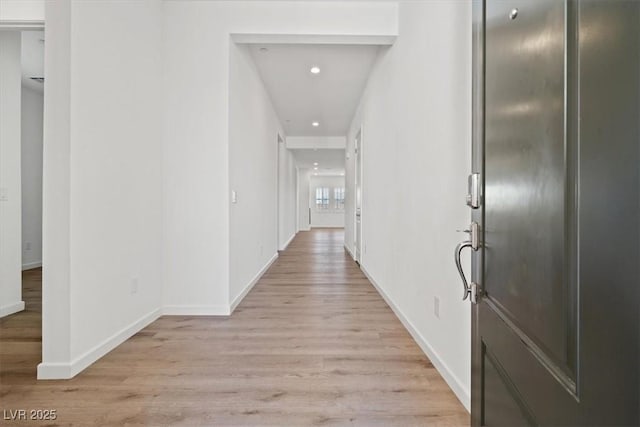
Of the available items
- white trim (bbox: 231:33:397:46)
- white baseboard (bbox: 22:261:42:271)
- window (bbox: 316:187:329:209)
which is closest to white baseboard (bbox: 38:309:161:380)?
white trim (bbox: 231:33:397:46)

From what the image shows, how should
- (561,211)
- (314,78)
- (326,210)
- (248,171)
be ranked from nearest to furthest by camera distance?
(561,211), (248,171), (314,78), (326,210)

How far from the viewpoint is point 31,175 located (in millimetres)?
5141

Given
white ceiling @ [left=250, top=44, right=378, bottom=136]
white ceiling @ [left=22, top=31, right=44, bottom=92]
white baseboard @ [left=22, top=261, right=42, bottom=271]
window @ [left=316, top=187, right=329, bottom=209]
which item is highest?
white ceiling @ [left=22, top=31, right=44, bottom=92]

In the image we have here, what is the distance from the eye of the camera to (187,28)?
9.83 feet

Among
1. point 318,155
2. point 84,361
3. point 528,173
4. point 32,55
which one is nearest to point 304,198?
point 318,155

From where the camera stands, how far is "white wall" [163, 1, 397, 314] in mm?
2992

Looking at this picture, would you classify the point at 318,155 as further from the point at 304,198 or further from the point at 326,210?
the point at 326,210

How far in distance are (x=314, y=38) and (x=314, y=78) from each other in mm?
1485

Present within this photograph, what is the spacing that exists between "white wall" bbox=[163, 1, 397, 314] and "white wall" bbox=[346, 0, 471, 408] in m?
0.71

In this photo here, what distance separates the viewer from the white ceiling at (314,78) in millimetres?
3798

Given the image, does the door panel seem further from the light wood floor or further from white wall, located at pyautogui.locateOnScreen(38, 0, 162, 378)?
white wall, located at pyautogui.locateOnScreen(38, 0, 162, 378)

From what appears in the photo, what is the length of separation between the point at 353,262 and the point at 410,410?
4.42 metres

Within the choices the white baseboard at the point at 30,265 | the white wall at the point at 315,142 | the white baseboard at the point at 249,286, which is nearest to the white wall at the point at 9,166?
the white baseboard at the point at 249,286

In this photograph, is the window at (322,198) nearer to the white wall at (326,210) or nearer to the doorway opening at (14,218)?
the white wall at (326,210)
